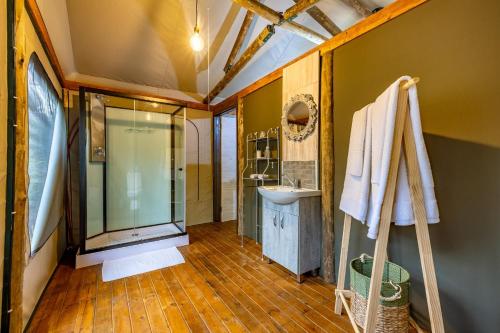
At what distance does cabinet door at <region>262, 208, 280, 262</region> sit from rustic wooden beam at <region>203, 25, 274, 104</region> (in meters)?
2.11

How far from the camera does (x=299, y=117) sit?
2533mm

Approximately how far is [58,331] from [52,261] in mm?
1085

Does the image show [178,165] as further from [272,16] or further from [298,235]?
[272,16]

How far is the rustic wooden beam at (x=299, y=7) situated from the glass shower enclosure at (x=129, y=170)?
2.04m

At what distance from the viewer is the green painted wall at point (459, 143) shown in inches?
49.2

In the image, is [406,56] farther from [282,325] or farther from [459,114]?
[282,325]

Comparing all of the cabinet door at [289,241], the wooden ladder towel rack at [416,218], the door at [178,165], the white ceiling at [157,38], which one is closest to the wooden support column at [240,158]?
the white ceiling at [157,38]

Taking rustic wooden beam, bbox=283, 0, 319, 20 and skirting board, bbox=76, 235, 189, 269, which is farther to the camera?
skirting board, bbox=76, 235, 189, 269

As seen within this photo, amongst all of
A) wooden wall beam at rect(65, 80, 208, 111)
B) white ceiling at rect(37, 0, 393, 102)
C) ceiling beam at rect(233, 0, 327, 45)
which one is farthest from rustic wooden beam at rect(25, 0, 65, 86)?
ceiling beam at rect(233, 0, 327, 45)

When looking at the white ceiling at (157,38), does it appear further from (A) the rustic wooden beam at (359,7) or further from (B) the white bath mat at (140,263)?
(B) the white bath mat at (140,263)

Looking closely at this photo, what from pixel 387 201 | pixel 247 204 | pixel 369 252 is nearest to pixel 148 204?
pixel 247 204

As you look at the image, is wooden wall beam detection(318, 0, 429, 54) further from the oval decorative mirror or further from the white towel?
the white towel

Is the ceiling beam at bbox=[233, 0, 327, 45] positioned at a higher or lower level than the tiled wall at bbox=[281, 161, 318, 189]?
higher

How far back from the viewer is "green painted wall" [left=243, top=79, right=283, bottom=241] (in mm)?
2924
